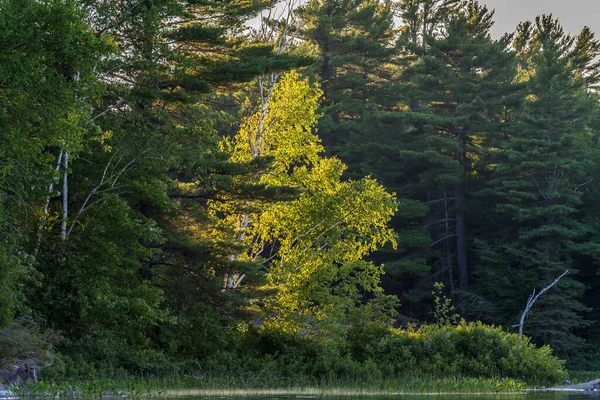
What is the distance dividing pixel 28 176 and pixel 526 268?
31.5 meters

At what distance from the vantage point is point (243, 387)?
2038 cm

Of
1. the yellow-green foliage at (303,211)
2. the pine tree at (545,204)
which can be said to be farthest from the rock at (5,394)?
the pine tree at (545,204)

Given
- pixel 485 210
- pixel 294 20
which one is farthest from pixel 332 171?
pixel 485 210

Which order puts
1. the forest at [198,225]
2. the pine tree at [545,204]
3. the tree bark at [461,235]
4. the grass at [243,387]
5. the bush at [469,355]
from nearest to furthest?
the grass at [243,387], the forest at [198,225], the bush at [469,355], the pine tree at [545,204], the tree bark at [461,235]

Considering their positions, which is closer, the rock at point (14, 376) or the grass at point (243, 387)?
the grass at point (243, 387)

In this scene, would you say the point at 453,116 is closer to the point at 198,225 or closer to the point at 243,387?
the point at 198,225

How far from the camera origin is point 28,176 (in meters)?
19.2

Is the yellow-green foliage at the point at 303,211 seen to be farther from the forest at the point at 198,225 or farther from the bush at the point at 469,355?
the bush at the point at 469,355

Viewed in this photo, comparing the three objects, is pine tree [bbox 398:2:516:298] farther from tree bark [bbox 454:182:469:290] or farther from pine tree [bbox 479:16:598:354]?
pine tree [bbox 479:16:598:354]

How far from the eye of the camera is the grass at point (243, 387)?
15.3m

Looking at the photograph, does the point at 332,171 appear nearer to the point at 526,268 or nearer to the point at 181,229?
the point at 181,229

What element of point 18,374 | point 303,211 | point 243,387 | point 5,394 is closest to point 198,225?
point 303,211

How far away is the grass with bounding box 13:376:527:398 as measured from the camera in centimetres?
1526

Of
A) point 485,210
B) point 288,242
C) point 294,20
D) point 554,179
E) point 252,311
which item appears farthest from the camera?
point 485,210
